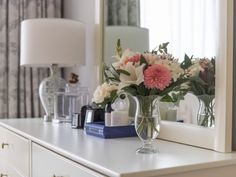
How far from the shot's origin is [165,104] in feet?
4.63

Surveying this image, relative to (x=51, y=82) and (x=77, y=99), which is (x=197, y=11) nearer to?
(x=77, y=99)

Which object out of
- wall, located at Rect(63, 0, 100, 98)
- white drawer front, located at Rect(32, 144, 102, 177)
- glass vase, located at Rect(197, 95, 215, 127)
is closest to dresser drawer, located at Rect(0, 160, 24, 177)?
white drawer front, located at Rect(32, 144, 102, 177)

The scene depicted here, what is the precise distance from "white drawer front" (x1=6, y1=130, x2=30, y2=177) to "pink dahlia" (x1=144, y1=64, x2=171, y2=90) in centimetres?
75

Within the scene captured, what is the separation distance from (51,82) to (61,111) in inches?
8.7

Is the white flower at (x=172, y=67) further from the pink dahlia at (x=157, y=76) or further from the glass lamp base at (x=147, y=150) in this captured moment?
the glass lamp base at (x=147, y=150)

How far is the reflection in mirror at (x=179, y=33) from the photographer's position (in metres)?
1.23

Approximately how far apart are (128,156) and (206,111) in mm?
354

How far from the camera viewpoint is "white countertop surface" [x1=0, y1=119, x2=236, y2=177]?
0.92m

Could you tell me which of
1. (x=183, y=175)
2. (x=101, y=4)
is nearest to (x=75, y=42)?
(x=101, y=4)

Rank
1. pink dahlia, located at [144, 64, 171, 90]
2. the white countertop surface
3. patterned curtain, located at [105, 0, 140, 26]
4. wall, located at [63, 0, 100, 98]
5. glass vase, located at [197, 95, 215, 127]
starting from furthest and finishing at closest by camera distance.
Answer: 1. wall, located at [63, 0, 100, 98]
2. patterned curtain, located at [105, 0, 140, 26]
3. glass vase, located at [197, 95, 215, 127]
4. pink dahlia, located at [144, 64, 171, 90]
5. the white countertop surface

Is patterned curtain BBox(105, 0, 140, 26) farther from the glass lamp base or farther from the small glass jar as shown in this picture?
the glass lamp base

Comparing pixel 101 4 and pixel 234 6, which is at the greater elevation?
pixel 101 4

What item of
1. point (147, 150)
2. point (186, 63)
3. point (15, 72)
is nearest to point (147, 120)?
point (147, 150)

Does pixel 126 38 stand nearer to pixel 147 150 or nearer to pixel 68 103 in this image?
pixel 68 103
